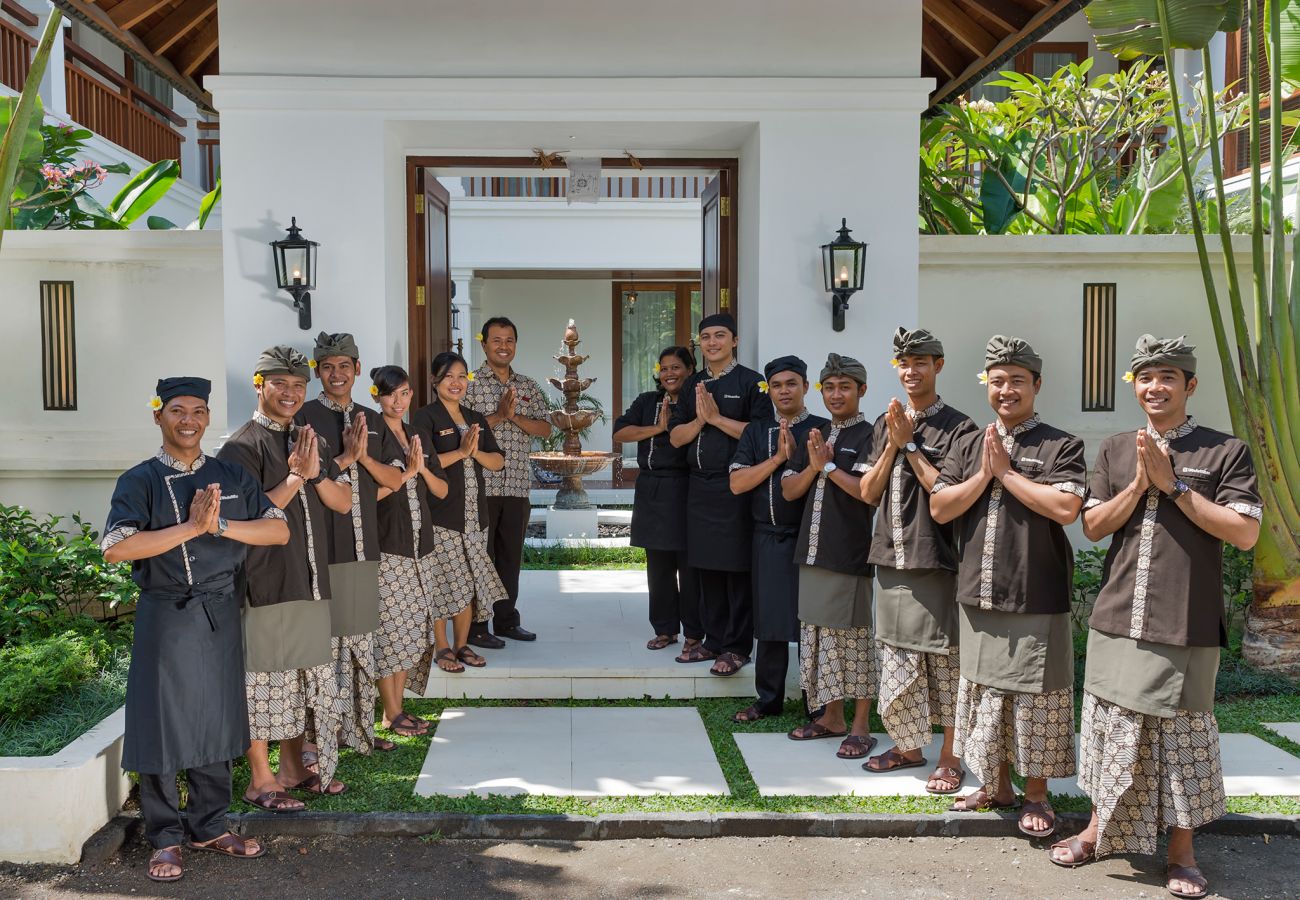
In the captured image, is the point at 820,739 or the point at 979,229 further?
the point at 979,229

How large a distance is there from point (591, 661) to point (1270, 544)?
4.12 m

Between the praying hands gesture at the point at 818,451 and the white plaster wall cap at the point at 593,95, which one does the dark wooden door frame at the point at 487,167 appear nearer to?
the white plaster wall cap at the point at 593,95

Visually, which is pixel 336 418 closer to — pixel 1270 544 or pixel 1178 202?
pixel 1270 544

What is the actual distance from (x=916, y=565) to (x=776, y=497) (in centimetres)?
111

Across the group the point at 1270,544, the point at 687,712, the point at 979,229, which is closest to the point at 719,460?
the point at 687,712

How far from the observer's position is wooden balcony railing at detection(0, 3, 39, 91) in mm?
12297

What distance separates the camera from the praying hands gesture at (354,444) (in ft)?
17.3

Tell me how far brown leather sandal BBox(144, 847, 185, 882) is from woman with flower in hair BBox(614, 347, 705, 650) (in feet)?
10.7

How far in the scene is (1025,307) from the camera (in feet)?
25.9

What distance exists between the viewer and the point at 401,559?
19.0 feet

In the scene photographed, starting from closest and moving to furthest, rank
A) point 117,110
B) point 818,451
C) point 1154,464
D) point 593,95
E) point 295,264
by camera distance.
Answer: point 1154,464 < point 818,451 < point 295,264 < point 593,95 < point 117,110

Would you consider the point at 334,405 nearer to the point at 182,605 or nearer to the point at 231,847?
the point at 182,605

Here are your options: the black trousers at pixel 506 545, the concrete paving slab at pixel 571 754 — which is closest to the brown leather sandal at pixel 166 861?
the concrete paving slab at pixel 571 754

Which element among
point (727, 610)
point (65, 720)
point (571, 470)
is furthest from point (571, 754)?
point (571, 470)
